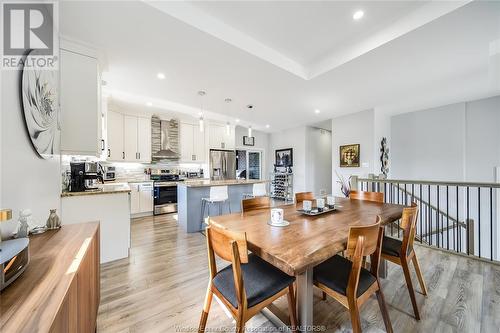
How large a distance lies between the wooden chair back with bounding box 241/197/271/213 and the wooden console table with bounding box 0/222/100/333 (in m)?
1.21

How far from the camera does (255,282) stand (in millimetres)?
1200

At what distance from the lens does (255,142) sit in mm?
7234

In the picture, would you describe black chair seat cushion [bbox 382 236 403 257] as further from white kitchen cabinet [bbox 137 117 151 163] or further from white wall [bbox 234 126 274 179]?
white wall [bbox 234 126 274 179]

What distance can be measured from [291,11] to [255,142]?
5319mm

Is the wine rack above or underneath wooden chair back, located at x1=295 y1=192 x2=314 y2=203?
underneath

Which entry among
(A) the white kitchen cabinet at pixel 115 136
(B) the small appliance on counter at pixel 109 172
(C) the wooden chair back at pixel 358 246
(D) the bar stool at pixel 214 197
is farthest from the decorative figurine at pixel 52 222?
(B) the small appliance on counter at pixel 109 172

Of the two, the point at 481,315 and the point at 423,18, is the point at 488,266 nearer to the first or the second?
the point at 481,315

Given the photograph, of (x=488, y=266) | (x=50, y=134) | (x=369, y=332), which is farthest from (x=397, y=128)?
(x=50, y=134)

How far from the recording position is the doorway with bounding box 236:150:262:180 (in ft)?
22.4

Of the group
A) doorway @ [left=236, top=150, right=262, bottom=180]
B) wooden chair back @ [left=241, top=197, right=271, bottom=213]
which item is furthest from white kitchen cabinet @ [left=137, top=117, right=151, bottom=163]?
wooden chair back @ [left=241, top=197, right=271, bottom=213]

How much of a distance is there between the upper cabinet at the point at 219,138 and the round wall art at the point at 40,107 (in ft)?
13.4

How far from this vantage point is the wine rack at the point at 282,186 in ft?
21.8

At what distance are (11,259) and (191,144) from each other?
16.6 ft

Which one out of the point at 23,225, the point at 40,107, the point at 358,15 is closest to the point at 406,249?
the point at 358,15
